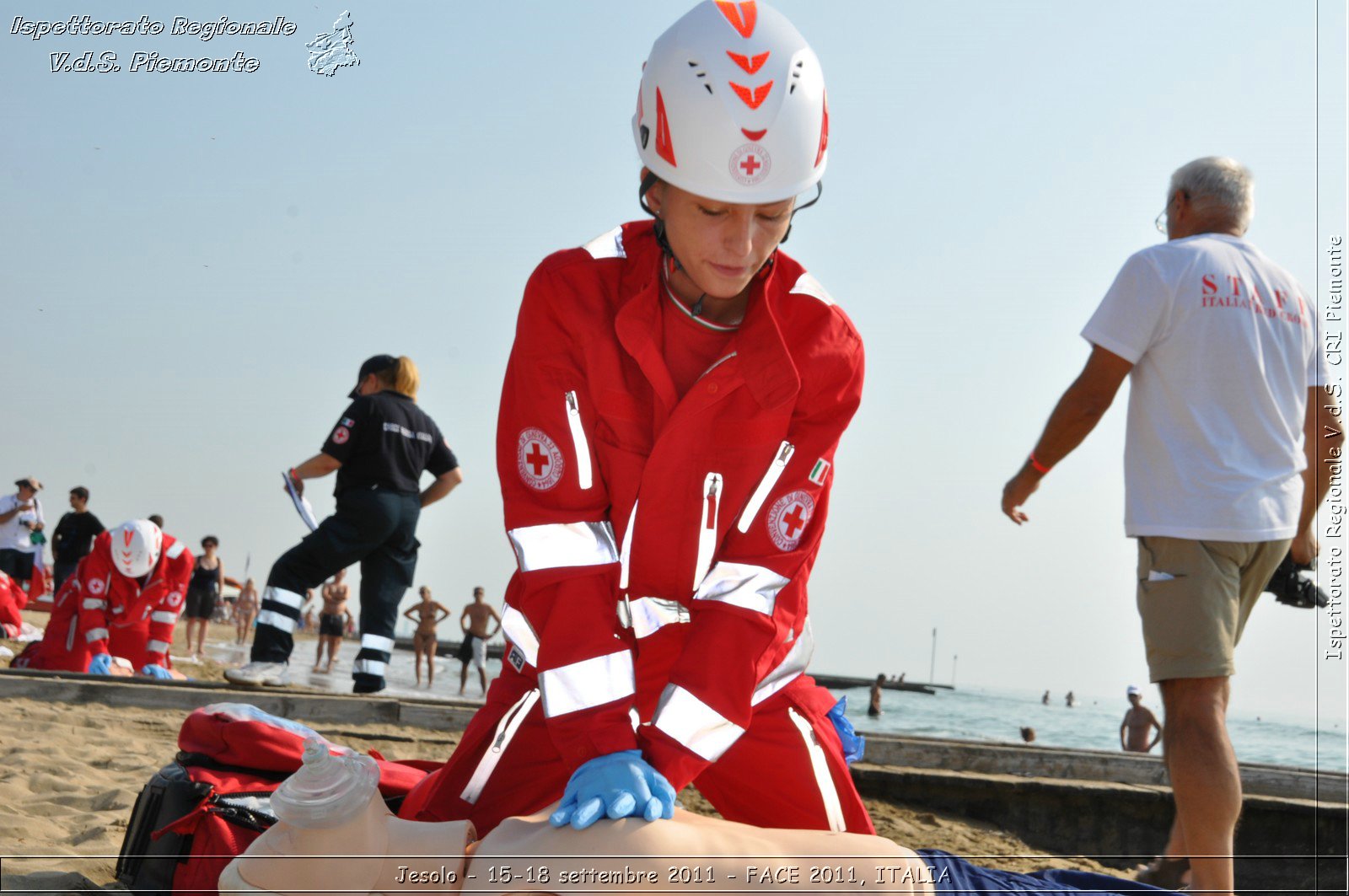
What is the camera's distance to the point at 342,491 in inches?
283

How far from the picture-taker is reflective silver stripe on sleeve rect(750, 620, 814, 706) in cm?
272

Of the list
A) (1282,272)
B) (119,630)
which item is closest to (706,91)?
(1282,272)

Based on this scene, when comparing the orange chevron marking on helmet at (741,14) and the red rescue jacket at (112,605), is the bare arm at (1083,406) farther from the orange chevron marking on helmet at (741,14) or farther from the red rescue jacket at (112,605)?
the red rescue jacket at (112,605)

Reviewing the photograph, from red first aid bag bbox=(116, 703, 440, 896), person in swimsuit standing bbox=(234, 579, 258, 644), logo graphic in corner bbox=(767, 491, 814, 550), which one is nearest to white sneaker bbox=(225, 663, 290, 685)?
red first aid bag bbox=(116, 703, 440, 896)

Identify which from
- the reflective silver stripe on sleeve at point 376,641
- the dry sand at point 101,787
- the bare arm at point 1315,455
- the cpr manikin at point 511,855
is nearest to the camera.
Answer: the cpr manikin at point 511,855

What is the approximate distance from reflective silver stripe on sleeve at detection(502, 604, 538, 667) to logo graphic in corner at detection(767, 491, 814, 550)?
58 centimetres

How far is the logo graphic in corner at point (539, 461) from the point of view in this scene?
2.65 m

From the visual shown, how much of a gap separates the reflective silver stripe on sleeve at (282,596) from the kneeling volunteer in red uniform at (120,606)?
207 centimetres

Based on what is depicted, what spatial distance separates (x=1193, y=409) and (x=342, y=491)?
16.3 ft

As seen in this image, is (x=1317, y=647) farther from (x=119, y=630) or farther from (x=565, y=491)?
(x=119, y=630)

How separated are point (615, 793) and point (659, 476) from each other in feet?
2.47

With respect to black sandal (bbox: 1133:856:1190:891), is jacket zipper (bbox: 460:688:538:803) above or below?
above

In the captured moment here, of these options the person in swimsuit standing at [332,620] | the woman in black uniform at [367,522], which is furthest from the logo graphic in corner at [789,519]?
the person in swimsuit standing at [332,620]

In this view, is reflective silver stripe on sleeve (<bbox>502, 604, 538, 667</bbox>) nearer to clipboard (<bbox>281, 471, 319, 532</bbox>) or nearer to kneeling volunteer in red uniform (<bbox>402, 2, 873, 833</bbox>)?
kneeling volunteer in red uniform (<bbox>402, 2, 873, 833</bbox>)
